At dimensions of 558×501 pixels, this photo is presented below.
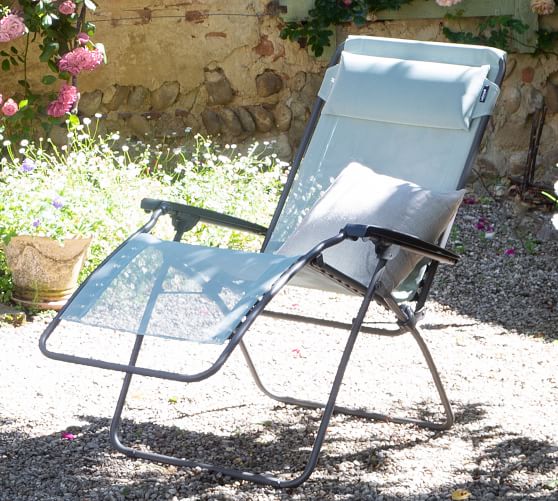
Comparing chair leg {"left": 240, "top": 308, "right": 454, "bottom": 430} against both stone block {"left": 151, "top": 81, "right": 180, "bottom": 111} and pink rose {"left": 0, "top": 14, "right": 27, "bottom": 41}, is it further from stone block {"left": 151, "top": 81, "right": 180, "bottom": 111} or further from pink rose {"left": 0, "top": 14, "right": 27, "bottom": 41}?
stone block {"left": 151, "top": 81, "right": 180, "bottom": 111}

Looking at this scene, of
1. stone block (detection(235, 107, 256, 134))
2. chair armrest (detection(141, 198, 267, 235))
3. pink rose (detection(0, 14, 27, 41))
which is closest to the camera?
chair armrest (detection(141, 198, 267, 235))

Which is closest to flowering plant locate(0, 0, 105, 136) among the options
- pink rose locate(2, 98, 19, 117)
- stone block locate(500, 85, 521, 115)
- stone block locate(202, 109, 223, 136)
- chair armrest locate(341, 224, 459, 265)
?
pink rose locate(2, 98, 19, 117)

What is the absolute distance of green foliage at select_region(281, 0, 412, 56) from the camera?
5777mm

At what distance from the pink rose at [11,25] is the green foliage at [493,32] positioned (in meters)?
2.43

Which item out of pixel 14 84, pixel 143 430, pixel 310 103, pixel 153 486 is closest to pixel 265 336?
pixel 143 430

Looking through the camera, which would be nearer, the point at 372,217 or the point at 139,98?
the point at 372,217

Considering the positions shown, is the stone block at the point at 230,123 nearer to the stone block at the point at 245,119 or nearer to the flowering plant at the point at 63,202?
the stone block at the point at 245,119

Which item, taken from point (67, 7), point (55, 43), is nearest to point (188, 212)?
point (67, 7)

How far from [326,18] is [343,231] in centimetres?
373

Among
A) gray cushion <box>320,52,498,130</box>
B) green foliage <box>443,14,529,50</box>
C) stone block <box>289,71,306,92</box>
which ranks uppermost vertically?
green foliage <box>443,14,529,50</box>

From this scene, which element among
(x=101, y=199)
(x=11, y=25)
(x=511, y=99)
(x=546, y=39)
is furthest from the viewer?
(x=511, y=99)

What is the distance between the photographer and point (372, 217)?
2760 mm

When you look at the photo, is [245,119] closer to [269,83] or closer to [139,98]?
[269,83]

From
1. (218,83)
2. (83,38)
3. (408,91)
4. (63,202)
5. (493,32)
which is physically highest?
(493,32)
